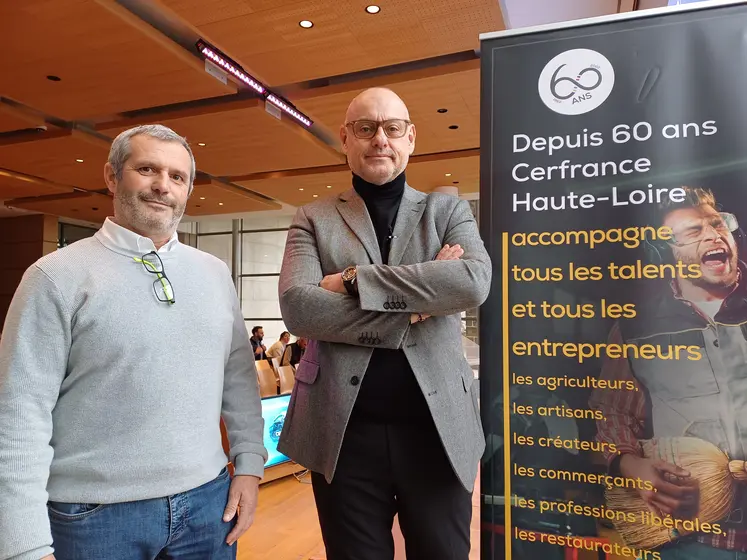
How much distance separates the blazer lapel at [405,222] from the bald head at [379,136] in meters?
0.09

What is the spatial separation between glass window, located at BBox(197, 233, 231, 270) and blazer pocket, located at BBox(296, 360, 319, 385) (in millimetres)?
16280

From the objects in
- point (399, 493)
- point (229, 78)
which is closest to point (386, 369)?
point (399, 493)

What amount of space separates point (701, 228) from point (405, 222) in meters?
0.79

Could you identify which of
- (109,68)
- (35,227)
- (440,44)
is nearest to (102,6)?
(109,68)

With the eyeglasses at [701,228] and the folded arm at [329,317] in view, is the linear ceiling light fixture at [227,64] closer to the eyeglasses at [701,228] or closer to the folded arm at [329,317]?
the folded arm at [329,317]

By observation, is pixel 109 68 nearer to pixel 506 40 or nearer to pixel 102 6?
pixel 102 6

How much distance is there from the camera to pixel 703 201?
4.88ft

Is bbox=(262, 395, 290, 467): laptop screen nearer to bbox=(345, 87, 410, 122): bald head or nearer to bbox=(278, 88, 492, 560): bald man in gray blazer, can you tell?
bbox=(278, 88, 492, 560): bald man in gray blazer

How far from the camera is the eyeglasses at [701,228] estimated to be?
4.78 feet

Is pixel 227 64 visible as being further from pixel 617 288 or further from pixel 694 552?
pixel 694 552

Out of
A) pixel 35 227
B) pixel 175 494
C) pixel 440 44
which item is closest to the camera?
pixel 175 494

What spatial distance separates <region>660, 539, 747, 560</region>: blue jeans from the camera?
143 cm

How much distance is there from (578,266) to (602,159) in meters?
0.31

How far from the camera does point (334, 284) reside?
59.1 inches
